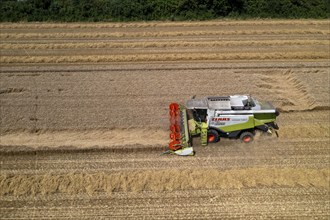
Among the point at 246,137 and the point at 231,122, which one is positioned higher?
the point at 231,122

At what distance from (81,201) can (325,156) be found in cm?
1018

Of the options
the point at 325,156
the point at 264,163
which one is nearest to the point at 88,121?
the point at 264,163

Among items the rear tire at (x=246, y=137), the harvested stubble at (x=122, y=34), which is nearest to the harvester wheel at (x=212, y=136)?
the rear tire at (x=246, y=137)

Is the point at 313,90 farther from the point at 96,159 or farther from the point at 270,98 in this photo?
the point at 96,159

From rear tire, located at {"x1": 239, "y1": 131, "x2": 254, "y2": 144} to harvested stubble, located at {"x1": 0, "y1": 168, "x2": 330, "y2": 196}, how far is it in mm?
1683

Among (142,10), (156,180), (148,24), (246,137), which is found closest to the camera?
(156,180)

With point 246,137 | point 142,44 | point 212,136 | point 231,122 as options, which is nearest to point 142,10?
point 142,44

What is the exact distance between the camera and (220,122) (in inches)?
545

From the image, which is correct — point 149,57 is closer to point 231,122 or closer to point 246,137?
point 231,122

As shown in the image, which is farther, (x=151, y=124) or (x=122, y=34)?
(x=122, y=34)

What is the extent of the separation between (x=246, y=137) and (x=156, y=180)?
→ 4.52 meters

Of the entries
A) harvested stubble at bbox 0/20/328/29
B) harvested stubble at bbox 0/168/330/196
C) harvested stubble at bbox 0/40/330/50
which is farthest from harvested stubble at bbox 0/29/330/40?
harvested stubble at bbox 0/168/330/196

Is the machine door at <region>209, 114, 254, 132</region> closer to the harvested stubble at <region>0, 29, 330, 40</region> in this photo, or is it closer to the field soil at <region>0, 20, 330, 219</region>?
the field soil at <region>0, 20, 330, 219</region>

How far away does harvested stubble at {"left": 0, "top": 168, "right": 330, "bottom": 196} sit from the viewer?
40.6ft
